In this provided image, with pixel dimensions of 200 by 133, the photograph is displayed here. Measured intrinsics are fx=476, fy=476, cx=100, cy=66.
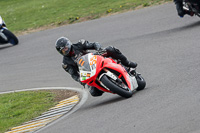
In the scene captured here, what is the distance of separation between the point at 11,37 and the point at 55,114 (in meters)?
9.37

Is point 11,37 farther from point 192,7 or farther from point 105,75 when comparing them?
point 105,75

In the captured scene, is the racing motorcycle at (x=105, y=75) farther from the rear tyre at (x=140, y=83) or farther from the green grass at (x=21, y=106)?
the green grass at (x=21, y=106)

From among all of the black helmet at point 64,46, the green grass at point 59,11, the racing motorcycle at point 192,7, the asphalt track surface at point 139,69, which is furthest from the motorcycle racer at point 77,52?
the green grass at point 59,11

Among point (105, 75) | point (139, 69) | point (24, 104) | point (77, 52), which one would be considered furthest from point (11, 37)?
point (105, 75)

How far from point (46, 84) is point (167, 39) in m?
3.59

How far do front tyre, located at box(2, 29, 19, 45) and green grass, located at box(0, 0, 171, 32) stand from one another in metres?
2.90

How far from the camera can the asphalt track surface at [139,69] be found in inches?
264

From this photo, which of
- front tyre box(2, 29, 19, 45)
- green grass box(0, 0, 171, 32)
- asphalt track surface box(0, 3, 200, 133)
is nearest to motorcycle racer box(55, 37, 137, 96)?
asphalt track surface box(0, 3, 200, 133)

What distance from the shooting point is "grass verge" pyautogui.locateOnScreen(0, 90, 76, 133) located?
941 centimetres

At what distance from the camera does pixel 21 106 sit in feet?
35.0

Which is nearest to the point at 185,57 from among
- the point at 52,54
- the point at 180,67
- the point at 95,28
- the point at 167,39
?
the point at 180,67

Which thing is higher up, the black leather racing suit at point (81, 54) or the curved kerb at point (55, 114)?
the black leather racing suit at point (81, 54)

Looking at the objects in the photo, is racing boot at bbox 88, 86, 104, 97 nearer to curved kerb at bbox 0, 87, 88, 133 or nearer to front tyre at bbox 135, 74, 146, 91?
curved kerb at bbox 0, 87, 88, 133

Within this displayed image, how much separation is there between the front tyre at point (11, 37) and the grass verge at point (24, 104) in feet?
19.7
